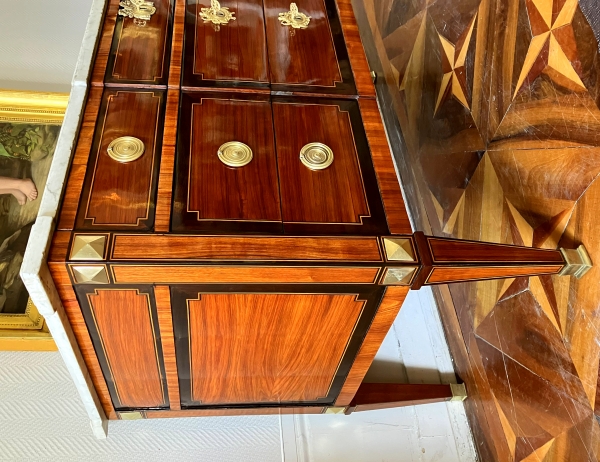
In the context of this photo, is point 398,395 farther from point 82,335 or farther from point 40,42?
point 40,42

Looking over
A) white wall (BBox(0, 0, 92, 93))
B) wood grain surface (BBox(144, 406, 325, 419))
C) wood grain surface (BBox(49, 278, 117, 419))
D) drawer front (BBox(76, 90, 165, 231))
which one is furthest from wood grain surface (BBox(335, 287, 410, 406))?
white wall (BBox(0, 0, 92, 93))

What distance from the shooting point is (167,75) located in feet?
4.37

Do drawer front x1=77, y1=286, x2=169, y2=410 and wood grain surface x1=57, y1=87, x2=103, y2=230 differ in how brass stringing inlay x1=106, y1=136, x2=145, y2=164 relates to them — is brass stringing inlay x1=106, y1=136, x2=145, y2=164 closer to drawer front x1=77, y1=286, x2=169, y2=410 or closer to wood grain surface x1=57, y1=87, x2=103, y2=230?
wood grain surface x1=57, y1=87, x2=103, y2=230

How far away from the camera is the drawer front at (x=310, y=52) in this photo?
137 centimetres

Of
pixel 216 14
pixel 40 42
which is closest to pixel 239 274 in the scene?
pixel 216 14

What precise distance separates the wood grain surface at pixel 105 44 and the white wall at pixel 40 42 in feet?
3.09

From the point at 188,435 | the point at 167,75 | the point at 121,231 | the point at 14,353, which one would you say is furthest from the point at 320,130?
the point at 14,353

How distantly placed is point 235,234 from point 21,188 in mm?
1354

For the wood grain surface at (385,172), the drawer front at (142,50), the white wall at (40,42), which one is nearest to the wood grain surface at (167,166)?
the drawer front at (142,50)

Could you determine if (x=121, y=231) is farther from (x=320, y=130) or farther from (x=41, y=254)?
(x=320, y=130)

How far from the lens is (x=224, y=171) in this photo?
3.65ft

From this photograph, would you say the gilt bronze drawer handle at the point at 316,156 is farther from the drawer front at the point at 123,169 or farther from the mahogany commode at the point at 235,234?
the drawer front at the point at 123,169

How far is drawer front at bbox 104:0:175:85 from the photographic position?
1.32 m

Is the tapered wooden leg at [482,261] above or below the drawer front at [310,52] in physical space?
below
